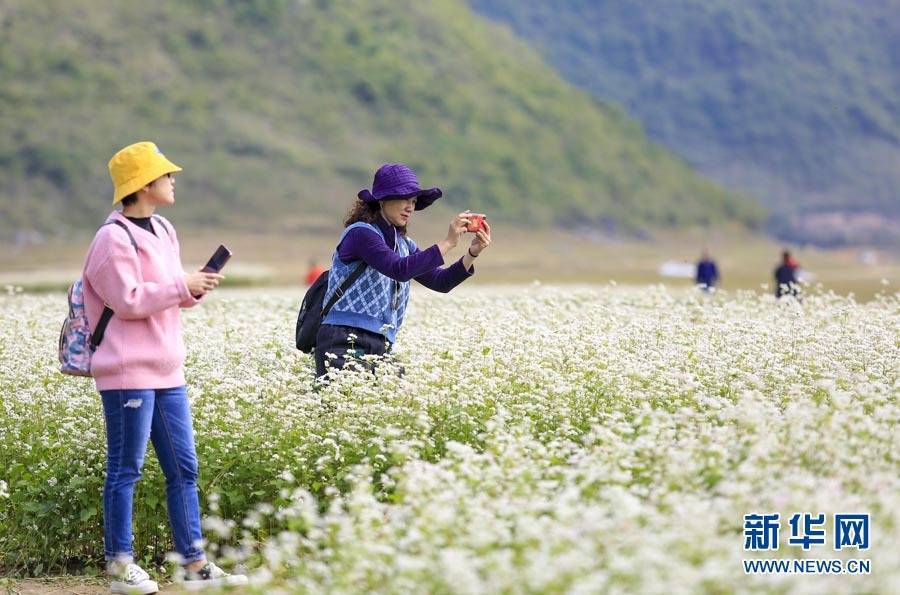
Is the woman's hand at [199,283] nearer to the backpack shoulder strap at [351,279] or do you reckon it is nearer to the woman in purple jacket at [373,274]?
the woman in purple jacket at [373,274]

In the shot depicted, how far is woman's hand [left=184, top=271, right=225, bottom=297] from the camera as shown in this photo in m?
7.36

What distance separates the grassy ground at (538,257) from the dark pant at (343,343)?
4860 cm

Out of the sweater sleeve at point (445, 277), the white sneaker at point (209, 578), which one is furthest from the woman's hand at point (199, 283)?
the sweater sleeve at point (445, 277)

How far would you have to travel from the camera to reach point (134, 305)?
732 centimetres

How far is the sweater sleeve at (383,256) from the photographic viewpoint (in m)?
8.55

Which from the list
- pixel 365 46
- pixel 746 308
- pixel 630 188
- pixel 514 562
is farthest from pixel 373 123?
pixel 514 562

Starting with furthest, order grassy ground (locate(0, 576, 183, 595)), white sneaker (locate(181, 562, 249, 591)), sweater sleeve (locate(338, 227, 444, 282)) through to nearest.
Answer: sweater sleeve (locate(338, 227, 444, 282)), grassy ground (locate(0, 576, 183, 595)), white sneaker (locate(181, 562, 249, 591))

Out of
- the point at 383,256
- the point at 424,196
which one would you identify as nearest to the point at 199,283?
the point at 383,256

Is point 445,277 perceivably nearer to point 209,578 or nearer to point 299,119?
point 209,578

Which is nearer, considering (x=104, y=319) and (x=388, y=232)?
(x=104, y=319)

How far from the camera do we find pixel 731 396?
909 cm

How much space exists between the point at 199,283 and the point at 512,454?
182cm

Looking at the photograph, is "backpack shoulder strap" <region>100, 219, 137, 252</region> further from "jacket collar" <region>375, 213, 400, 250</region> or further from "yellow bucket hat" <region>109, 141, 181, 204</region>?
"jacket collar" <region>375, 213, 400, 250</region>

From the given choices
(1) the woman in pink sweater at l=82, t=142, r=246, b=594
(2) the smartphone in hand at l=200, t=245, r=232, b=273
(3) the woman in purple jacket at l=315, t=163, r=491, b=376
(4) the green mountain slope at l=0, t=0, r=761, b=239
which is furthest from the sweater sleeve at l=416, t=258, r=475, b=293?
(4) the green mountain slope at l=0, t=0, r=761, b=239
